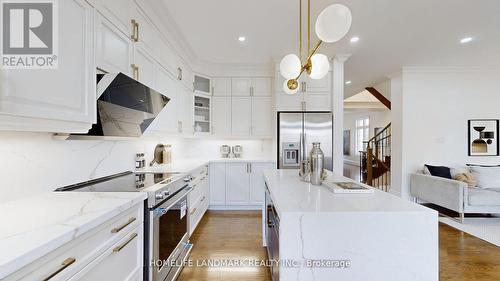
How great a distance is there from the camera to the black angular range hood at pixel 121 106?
58.8 inches

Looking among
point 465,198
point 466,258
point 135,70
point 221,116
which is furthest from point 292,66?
point 465,198

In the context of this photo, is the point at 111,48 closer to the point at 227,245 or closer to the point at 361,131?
the point at 227,245

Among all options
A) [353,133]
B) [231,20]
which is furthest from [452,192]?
[353,133]

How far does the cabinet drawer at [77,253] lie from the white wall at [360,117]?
949 cm

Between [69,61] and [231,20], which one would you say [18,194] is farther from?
[231,20]

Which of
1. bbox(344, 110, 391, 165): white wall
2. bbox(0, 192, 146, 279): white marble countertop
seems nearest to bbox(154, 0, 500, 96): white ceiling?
bbox(0, 192, 146, 279): white marble countertop

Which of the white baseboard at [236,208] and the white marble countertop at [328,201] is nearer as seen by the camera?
the white marble countertop at [328,201]

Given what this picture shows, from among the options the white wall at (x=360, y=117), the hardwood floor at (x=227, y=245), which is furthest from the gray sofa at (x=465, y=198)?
the white wall at (x=360, y=117)

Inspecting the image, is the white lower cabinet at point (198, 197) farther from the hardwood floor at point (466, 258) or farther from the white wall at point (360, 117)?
the white wall at point (360, 117)

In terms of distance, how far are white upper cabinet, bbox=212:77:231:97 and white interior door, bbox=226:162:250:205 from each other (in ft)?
4.49

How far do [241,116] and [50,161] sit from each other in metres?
3.07

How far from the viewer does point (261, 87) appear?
13.9 feet

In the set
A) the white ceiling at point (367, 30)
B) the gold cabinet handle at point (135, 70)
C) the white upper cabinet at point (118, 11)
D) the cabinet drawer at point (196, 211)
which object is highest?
the white ceiling at point (367, 30)

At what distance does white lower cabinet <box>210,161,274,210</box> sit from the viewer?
393 cm
